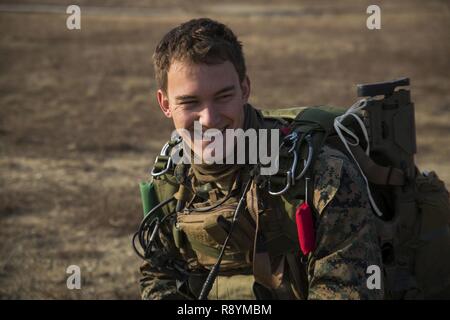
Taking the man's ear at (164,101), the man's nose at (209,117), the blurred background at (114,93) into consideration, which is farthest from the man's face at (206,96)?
the blurred background at (114,93)

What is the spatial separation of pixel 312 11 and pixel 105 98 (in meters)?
13.0

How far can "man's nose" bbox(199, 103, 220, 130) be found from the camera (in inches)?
143

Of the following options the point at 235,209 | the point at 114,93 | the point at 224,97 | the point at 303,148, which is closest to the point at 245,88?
the point at 224,97

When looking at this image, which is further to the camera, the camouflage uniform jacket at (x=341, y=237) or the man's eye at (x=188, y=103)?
the man's eye at (x=188, y=103)

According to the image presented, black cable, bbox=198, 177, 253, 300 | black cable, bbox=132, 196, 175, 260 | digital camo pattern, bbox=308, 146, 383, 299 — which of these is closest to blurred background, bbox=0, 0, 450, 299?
black cable, bbox=132, 196, 175, 260

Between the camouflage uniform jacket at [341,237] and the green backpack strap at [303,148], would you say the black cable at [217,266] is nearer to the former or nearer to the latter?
the green backpack strap at [303,148]

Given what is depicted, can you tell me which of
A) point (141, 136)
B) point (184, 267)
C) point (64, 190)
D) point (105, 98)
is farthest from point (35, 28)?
point (184, 267)

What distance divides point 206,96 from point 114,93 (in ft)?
38.9

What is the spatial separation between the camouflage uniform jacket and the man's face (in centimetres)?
46

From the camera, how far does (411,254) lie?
4082mm

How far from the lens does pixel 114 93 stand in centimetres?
1531

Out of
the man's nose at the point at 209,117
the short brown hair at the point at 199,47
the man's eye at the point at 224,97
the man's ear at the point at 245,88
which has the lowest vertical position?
the man's nose at the point at 209,117

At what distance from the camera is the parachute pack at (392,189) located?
3949mm
